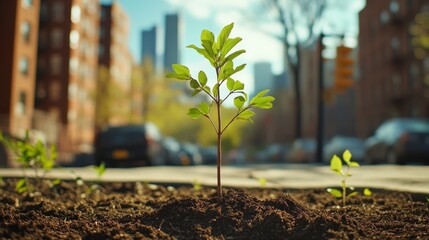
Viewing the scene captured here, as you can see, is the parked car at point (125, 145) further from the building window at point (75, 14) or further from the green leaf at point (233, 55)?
the building window at point (75, 14)

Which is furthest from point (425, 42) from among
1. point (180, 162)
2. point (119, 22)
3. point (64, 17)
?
point (119, 22)

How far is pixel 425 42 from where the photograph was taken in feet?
59.3

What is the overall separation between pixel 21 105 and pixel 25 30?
243 inches

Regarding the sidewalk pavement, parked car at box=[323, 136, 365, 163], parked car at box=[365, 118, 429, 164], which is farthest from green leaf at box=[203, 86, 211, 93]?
parked car at box=[323, 136, 365, 163]

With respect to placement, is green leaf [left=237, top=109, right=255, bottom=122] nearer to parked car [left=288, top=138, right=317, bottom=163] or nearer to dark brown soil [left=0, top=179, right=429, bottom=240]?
dark brown soil [left=0, top=179, right=429, bottom=240]

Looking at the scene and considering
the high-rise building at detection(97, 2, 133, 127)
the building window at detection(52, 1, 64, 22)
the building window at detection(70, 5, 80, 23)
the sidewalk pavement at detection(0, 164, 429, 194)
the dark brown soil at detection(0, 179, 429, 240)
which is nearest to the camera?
the dark brown soil at detection(0, 179, 429, 240)

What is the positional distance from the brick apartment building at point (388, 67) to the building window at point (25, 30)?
30.6 m

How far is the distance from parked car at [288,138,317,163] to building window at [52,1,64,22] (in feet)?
113

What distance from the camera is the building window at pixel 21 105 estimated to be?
3638 centimetres

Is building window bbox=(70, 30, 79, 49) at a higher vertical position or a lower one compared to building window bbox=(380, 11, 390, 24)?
lower

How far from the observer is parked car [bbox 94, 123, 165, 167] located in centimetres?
1462

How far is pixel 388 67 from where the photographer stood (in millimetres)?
41594

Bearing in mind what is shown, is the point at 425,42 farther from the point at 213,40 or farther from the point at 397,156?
the point at 213,40

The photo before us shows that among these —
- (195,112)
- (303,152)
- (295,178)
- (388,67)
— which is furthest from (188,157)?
(195,112)
